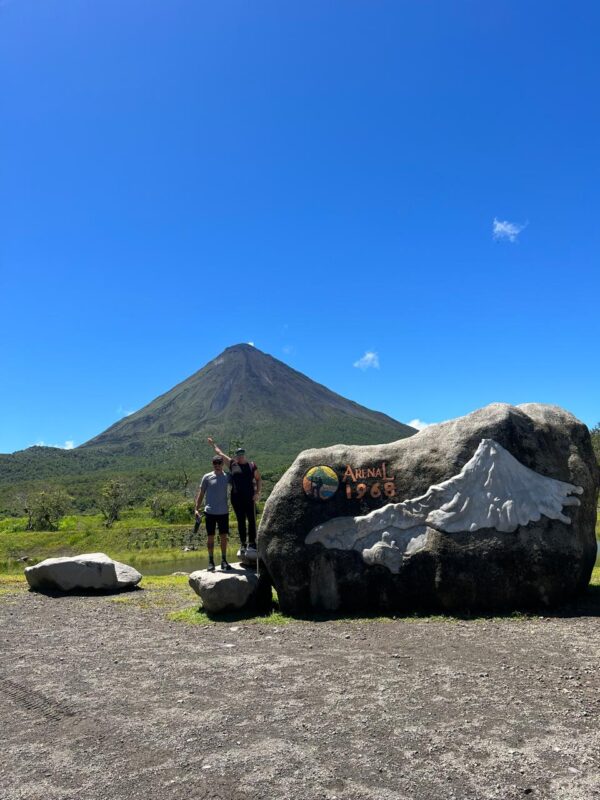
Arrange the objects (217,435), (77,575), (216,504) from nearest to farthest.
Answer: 1. (216,504)
2. (77,575)
3. (217,435)

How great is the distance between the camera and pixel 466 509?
387 inches

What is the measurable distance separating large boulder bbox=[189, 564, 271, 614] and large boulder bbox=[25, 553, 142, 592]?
16.9ft

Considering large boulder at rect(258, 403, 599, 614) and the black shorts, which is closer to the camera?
large boulder at rect(258, 403, 599, 614)

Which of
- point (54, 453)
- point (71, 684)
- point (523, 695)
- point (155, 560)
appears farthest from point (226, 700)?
point (54, 453)

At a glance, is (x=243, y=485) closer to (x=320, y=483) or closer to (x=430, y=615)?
(x=320, y=483)

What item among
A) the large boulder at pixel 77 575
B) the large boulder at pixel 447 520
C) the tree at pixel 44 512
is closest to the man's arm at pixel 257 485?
the large boulder at pixel 447 520

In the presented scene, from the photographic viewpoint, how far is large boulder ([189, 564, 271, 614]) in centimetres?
1034

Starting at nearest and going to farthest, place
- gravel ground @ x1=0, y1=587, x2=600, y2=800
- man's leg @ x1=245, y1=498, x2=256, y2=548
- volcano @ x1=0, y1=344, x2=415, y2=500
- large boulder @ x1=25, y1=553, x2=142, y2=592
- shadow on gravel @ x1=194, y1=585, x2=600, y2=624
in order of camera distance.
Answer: gravel ground @ x1=0, y1=587, x2=600, y2=800 → shadow on gravel @ x1=194, y1=585, x2=600, y2=624 → man's leg @ x1=245, y1=498, x2=256, y2=548 → large boulder @ x1=25, y1=553, x2=142, y2=592 → volcano @ x1=0, y1=344, x2=415, y2=500

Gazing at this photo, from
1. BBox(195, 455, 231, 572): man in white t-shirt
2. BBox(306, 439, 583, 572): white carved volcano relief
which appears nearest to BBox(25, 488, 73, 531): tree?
BBox(195, 455, 231, 572): man in white t-shirt

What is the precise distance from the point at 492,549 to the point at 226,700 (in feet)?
17.2

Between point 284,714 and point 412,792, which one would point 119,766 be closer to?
point 284,714

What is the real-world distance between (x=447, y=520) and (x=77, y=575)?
9668 millimetres

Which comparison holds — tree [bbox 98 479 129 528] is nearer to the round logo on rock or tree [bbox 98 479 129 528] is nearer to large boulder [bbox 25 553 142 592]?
large boulder [bbox 25 553 142 592]

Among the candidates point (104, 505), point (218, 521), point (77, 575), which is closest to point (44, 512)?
point (104, 505)
